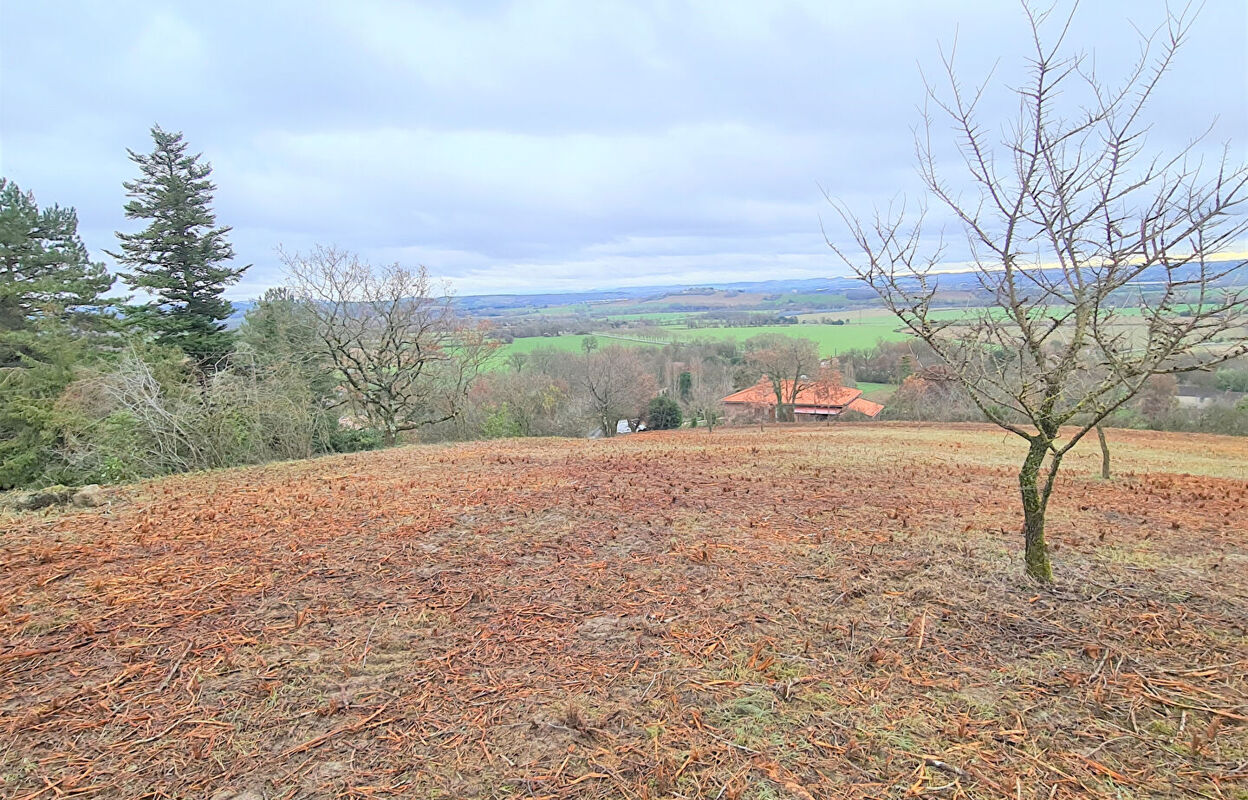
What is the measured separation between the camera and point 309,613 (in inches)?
124

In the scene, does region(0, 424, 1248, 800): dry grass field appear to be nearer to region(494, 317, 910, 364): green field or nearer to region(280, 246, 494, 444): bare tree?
region(280, 246, 494, 444): bare tree

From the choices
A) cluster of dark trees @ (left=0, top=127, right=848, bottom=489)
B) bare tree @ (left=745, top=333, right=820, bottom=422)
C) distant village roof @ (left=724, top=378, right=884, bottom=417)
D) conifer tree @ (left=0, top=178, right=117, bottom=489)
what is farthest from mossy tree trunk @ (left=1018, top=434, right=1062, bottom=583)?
distant village roof @ (left=724, top=378, right=884, bottom=417)

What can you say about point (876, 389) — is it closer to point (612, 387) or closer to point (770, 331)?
point (770, 331)

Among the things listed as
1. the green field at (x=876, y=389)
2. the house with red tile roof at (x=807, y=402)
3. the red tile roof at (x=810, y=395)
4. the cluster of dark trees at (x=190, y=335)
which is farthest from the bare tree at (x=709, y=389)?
the cluster of dark trees at (x=190, y=335)

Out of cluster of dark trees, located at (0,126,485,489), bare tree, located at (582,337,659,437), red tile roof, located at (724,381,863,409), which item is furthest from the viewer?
red tile roof, located at (724,381,863,409)

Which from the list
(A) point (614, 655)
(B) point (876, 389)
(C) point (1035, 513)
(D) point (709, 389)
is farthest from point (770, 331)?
(A) point (614, 655)

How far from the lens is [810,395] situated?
109 feet

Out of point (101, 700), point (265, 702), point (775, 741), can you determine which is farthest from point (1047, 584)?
point (101, 700)

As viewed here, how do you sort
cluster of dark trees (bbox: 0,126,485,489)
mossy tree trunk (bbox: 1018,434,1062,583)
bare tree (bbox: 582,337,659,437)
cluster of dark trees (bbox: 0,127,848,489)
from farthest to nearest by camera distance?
bare tree (bbox: 582,337,659,437) < cluster of dark trees (bbox: 0,126,485,489) < cluster of dark trees (bbox: 0,127,848,489) < mossy tree trunk (bbox: 1018,434,1062,583)

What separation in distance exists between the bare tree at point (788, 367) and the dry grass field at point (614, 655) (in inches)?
1020

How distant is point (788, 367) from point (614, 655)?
29.9m

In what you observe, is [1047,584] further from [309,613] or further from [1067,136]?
[309,613]

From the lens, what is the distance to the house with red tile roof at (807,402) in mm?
31000

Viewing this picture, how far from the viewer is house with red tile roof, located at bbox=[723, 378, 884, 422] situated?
102 ft
